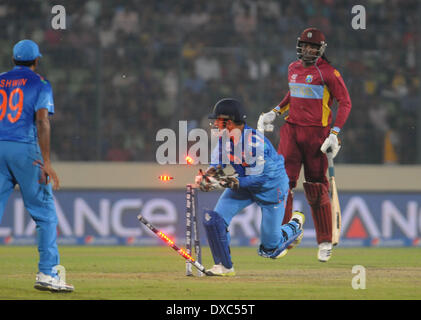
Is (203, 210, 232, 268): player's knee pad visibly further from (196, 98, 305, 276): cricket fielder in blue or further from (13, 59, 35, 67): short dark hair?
(13, 59, 35, 67): short dark hair

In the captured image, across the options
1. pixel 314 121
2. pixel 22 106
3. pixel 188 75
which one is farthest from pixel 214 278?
pixel 188 75

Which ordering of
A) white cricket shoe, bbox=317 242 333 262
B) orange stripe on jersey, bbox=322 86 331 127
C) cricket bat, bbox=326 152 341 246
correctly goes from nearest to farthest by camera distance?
1. orange stripe on jersey, bbox=322 86 331 127
2. cricket bat, bbox=326 152 341 246
3. white cricket shoe, bbox=317 242 333 262

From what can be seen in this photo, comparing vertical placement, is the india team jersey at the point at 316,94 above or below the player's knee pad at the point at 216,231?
above

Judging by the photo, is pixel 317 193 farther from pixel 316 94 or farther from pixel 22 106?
pixel 22 106

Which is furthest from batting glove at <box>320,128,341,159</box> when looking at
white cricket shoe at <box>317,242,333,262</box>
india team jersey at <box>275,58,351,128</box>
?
white cricket shoe at <box>317,242,333,262</box>

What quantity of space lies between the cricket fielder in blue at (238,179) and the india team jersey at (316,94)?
4.21ft

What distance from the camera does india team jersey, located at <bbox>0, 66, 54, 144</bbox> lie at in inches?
321

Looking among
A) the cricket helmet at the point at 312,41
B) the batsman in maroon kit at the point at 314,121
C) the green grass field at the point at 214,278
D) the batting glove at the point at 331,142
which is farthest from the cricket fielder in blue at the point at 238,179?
the cricket helmet at the point at 312,41

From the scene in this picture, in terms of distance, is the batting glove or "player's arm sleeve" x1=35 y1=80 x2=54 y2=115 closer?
"player's arm sleeve" x1=35 y1=80 x2=54 y2=115

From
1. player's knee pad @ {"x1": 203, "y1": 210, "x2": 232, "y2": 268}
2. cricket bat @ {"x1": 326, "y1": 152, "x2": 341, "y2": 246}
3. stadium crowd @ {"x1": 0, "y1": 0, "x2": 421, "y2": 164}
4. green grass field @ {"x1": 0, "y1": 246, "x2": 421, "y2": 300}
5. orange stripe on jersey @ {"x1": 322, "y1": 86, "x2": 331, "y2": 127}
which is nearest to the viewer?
green grass field @ {"x1": 0, "y1": 246, "x2": 421, "y2": 300}

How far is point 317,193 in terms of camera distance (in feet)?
36.2

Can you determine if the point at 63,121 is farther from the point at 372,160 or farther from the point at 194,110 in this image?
the point at 372,160

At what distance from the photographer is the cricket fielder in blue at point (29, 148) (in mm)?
8148

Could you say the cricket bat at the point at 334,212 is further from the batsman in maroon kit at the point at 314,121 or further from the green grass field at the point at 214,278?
the green grass field at the point at 214,278
